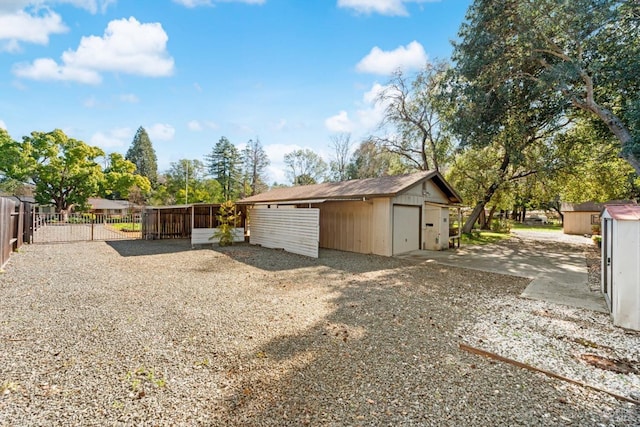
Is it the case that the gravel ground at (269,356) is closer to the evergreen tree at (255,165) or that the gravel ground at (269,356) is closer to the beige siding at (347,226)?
the beige siding at (347,226)

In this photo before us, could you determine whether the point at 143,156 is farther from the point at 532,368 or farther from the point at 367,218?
the point at 532,368

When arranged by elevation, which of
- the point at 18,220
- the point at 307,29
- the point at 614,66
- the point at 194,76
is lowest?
the point at 18,220

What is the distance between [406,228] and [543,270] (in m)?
4.53

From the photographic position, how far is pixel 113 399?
8.25 ft

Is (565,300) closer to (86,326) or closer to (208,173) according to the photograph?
(86,326)

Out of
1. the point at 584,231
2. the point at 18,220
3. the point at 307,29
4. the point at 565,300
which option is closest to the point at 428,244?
the point at 565,300

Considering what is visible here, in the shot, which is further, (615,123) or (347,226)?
(347,226)

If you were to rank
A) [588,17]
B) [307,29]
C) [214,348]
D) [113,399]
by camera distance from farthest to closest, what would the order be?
[307,29] → [588,17] → [214,348] → [113,399]

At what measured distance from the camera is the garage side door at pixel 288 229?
1067 cm

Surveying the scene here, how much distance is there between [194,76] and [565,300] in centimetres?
1418

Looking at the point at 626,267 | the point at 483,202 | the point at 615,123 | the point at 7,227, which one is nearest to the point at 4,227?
the point at 7,227

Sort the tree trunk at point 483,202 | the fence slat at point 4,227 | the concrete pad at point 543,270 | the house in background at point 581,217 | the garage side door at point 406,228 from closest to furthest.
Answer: the concrete pad at point 543,270
the fence slat at point 4,227
the garage side door at point 406,228
the tree trunk at point 483,202
the house in background at point 581,217

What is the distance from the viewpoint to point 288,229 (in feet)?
39.6

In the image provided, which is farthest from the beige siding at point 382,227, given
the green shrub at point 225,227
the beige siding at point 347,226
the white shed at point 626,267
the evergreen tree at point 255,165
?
the evergreen tree at point 255,165
